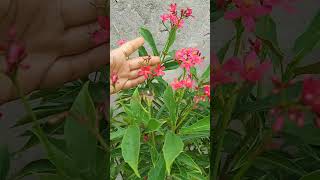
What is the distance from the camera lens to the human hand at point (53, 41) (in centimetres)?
79

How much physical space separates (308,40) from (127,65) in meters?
0.52

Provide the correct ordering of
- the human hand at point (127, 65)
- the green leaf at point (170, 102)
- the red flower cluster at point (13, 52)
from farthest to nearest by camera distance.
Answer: the green leaf at point (170, 102)
the human hand at point (127, 65)
the red flower cluster at point (13, 52)

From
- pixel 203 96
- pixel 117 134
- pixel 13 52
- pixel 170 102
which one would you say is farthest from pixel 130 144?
pixel 13 52

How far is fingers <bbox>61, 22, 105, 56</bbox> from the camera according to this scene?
0.84 meters

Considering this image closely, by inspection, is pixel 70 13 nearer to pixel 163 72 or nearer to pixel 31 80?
pixel 31 80

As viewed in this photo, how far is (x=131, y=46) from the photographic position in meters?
1.25

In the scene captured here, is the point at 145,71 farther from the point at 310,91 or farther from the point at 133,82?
the point at 310,91

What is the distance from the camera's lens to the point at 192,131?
1.32 meters

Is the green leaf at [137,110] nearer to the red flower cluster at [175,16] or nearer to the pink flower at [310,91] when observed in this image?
the red flower cluster at [175,16]

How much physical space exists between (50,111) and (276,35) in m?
0.43

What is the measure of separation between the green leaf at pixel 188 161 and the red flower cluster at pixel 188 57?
249mm

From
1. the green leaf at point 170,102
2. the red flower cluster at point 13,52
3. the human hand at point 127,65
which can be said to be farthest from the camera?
the green leaf at point 170,102

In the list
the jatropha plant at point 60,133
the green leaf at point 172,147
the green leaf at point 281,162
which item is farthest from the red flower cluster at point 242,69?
the green leaf at point 172,147

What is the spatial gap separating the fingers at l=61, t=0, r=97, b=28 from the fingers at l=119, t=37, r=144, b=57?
350 millimetres
